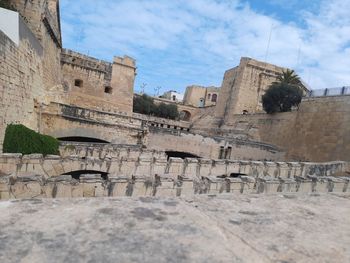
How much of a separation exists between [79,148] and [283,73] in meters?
24.9

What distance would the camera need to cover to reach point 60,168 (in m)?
7.26

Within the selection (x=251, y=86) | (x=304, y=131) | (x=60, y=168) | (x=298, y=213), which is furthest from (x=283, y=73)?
(x=298, y=213)

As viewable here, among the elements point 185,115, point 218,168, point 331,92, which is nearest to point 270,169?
point 218,168

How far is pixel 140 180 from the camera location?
13.7 ft

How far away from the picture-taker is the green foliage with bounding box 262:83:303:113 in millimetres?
24250

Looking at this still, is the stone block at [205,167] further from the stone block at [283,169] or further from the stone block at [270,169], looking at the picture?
the stone block at [283,169]

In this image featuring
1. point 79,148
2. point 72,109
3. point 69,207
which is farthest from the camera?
point 72,109

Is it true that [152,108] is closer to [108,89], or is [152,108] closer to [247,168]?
[108,89]

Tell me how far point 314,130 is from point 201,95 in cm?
3005

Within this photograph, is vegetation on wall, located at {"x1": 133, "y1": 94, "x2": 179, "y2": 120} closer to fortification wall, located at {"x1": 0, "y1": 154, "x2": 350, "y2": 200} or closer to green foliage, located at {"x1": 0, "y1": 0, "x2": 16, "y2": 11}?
green foliage, located at {"x1": 0, "y1": 0, "x2": 16, "y2": 11}

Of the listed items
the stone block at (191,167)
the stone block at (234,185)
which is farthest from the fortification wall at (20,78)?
the stone block at (234,185)

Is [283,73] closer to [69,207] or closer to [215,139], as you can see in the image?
[215,139]

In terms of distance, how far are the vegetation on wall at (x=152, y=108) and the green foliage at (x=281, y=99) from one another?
46.8ft

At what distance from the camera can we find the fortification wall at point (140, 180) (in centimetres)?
353
